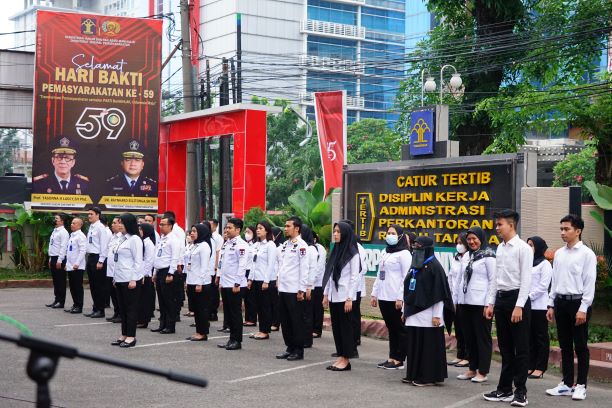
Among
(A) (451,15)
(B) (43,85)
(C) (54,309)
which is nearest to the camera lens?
(C) (54,309)

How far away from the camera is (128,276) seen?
13.2 m

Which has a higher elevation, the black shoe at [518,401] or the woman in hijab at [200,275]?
the woman in hijab at [200,275]

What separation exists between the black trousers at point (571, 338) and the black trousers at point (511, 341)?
0.52 metres

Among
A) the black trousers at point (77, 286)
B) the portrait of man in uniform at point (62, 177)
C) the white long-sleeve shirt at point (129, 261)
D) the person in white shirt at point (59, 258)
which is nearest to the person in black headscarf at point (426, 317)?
the white long-sleeve shirt at point (129, 261)

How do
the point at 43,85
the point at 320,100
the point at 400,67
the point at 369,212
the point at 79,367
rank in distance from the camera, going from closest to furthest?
1. the point at 79,367
2. the point at 369,212
3. the point at 320,100
4. the point at 43,85
5. the point at 400,67

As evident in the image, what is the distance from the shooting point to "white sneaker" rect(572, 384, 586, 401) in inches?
379

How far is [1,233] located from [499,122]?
13626 mm

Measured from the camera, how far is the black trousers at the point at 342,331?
443 inches

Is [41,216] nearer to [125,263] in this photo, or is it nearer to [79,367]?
[125,263]

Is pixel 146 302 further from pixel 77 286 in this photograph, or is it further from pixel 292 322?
pixel 292 322

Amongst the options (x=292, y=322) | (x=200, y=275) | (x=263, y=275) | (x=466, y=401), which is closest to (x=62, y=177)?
(x=263, y=275)

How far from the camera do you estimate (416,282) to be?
10.5 m

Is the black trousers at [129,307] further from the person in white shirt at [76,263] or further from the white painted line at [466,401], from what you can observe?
the white painted line at [466,401]

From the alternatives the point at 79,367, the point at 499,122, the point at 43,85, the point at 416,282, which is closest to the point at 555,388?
the point at 416,282
